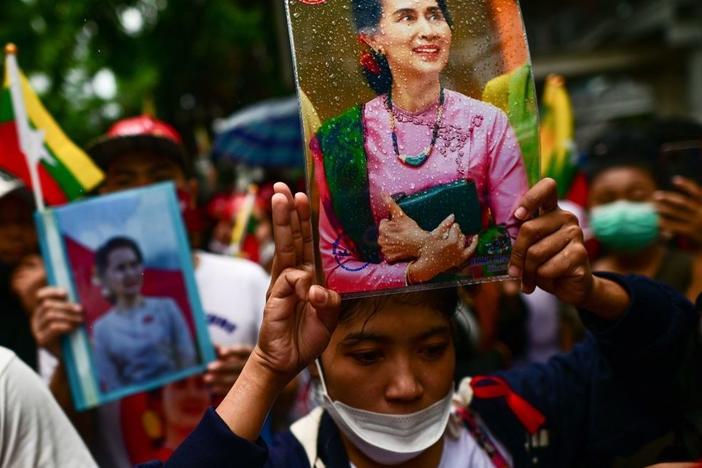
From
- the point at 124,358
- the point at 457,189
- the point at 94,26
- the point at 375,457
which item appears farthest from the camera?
the point at 94,26

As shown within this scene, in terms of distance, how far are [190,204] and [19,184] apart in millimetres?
705

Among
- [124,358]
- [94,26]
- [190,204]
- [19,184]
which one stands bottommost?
[124,358]

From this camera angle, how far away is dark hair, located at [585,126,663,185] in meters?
3.80

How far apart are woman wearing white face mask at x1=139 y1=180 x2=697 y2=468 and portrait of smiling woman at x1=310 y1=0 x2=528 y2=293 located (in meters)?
0.08

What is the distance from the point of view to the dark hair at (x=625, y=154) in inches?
150

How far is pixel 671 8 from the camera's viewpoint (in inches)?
470

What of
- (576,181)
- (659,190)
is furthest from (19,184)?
(576,181)

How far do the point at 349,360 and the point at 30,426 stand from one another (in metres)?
0.70

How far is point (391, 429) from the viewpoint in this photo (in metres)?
1.92

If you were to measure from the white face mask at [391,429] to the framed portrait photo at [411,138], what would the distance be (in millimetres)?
389

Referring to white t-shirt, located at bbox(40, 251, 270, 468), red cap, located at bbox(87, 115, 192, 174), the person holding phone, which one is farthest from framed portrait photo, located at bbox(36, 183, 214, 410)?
the person holding phone

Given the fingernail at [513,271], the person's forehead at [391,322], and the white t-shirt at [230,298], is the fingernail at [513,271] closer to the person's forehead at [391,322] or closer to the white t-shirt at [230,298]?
the person's forehead at [391,322]

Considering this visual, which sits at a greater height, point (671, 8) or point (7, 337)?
point (671, 8)

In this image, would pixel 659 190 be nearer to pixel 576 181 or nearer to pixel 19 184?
pixel 576 181
